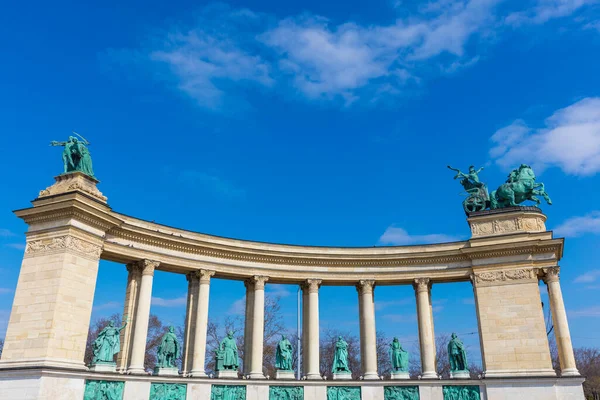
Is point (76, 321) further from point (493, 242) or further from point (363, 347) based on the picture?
point (493, 242)

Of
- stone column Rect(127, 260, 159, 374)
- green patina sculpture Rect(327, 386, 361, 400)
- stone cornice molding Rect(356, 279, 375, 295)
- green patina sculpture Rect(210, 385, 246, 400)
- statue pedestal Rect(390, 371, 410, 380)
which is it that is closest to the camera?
stone column Rect(127, 260, 159, 374)

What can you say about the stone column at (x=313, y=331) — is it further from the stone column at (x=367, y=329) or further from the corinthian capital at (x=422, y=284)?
the corinthian capital at (x=422, y=284)

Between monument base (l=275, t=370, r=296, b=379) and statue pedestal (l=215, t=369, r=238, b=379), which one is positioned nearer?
statue pedestal (l=215, t=369, r=238, b=379)

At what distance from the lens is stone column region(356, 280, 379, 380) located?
39916mm

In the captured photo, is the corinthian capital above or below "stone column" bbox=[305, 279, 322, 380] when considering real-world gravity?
above

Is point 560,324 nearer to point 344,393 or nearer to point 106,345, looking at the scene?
point 344,393

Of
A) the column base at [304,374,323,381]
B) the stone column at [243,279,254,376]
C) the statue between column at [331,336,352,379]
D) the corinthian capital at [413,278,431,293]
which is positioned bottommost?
the column base at [304,374,323,381]

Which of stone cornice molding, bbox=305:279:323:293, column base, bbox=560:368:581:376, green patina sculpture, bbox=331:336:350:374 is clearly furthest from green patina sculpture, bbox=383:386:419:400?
column base, bbox=560:368:581:376

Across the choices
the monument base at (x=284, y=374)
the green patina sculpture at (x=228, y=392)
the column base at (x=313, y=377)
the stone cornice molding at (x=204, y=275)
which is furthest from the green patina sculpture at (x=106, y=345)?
the column base at (x=313, y=377)

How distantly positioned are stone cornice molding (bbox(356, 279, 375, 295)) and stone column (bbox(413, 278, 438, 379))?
3619mm

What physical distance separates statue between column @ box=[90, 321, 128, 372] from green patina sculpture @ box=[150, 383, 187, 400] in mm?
3186

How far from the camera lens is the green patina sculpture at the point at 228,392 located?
36.7m

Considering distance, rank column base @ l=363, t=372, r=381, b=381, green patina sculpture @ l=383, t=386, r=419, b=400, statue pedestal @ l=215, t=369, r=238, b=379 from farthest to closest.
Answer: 1. column base @ l=363, t=372, r=381, b=381
2. green patina sculpture @ l=383, t=386, r=419, b=400
3. statue pedestal @ l=215, t=369, r=238, b=379

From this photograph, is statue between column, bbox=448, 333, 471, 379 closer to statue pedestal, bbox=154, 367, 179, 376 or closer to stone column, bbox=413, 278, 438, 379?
stone column, bbox=413, 278, 438, 379
